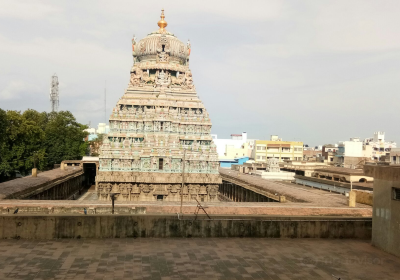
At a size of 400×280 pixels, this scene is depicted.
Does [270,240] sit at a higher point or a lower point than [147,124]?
Answer: lower

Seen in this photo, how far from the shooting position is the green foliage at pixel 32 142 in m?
59.5

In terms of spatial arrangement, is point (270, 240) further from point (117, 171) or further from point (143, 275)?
point (117, 171)

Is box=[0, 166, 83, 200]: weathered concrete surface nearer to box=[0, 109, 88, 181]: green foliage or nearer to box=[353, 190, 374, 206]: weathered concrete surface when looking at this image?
box=[0, 109, 88, 181]: green foliage

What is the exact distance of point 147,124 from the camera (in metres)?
51.0

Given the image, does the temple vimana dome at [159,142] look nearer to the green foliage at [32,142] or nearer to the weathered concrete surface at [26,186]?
the weathered concrete surface at [26,186]

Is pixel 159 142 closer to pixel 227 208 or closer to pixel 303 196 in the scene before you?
pixel 303 196

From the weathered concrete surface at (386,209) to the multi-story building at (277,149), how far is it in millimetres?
93365

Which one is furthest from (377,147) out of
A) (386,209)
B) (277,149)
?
(386,209)

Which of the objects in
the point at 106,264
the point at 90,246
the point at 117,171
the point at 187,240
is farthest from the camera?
the point at 117,171

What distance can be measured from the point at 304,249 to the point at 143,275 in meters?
7.50

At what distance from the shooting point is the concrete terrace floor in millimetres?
13695

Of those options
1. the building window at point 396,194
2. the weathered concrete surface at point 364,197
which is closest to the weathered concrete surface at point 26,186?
the building window at point 396,194

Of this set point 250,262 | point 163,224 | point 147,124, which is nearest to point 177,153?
point 147,124

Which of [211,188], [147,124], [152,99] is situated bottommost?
[211,188]
